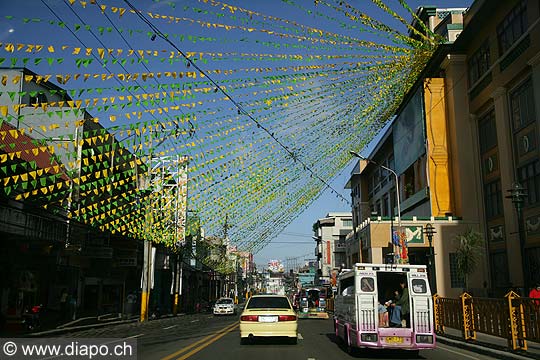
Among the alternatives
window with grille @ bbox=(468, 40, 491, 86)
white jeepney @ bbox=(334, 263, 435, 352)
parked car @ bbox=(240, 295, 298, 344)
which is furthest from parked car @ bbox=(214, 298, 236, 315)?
white jeepney @ bbox=(334, 263, 435, 352)

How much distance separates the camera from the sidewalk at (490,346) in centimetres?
1277

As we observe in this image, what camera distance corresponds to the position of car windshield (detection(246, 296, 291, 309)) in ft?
50.2

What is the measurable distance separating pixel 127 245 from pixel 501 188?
26617mm

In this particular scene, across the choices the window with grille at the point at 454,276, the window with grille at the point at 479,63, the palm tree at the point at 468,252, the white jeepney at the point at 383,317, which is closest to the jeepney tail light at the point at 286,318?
the white jeepney at the point at 383,317

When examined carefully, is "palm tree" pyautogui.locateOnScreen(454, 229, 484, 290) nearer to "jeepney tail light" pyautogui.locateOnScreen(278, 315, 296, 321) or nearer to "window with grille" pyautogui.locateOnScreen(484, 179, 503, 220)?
"window with grille" pyautogui.locateOnScreen(484, 179, 503, 220)

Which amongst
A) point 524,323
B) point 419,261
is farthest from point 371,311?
point 419,261

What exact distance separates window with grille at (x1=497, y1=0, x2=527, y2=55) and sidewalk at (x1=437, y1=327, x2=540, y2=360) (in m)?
16.8

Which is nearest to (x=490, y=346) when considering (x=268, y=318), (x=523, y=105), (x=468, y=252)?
(x=268, y=318)

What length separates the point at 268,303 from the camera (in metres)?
15.5

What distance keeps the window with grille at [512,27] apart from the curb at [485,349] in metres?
17.4

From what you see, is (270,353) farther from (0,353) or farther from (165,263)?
(165,263)

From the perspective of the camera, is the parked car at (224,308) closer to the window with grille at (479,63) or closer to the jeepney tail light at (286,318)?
the window with grille at (479,63)

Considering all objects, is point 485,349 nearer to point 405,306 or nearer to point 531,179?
point 405,306

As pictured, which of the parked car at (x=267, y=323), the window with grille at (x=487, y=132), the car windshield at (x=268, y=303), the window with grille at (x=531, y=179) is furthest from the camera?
the window with grille at (x=487, y=132)
